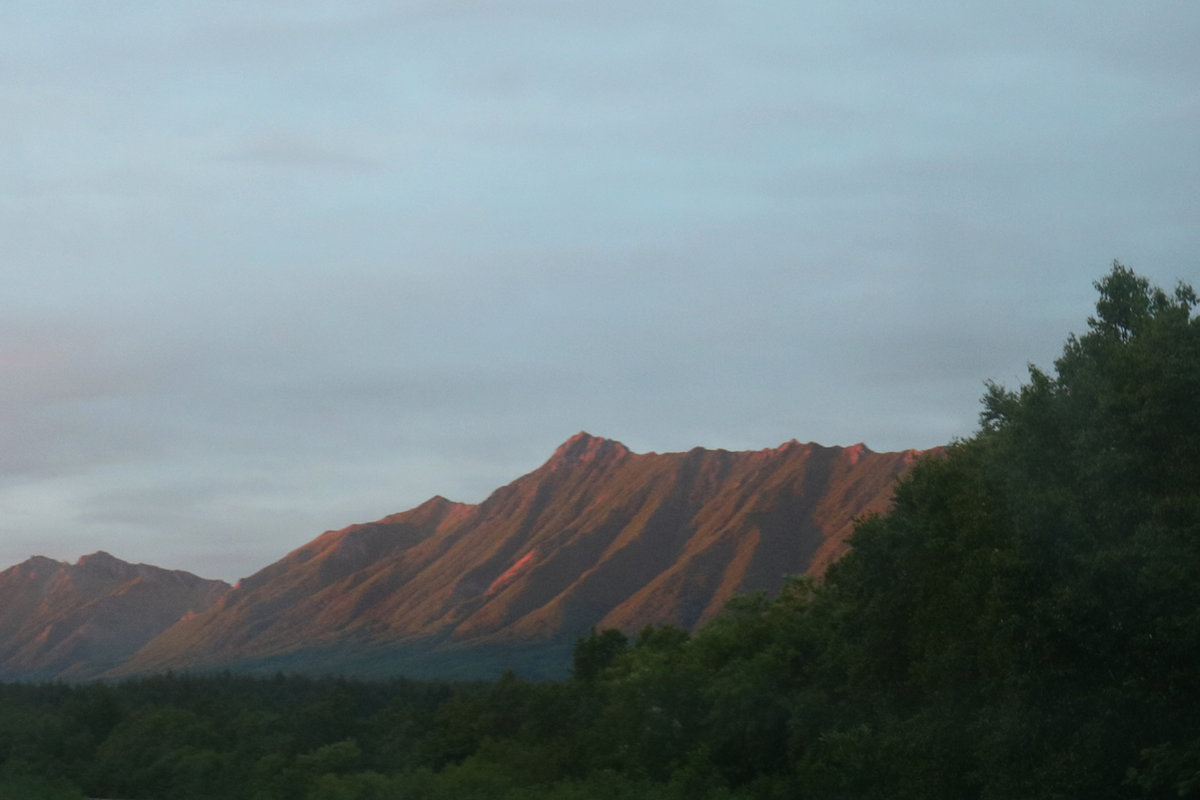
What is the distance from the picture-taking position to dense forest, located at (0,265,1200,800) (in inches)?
968

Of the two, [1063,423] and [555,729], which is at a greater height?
[1063,423]

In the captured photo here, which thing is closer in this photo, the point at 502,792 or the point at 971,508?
the point at 971,508

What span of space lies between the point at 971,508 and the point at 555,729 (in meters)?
28.3

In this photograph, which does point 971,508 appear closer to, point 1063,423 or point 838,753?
point 1063,423

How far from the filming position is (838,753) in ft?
111

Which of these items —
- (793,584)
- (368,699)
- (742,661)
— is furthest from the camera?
(368,699)

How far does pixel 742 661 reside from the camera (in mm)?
45656

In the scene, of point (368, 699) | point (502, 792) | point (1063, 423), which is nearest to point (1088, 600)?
point (1063, 423)

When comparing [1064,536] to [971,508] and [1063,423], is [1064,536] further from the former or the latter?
[971,508]

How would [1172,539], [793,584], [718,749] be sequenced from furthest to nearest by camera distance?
[793,584]
[718,749]
[1172,539]

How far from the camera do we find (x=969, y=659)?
30.5 meters

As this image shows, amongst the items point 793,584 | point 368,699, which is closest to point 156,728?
point 793,584

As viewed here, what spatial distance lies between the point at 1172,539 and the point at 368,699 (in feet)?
353

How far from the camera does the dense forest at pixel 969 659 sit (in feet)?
80.6
